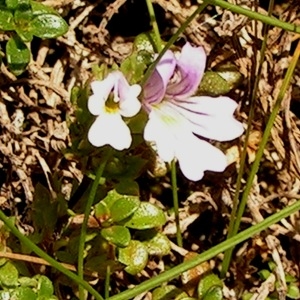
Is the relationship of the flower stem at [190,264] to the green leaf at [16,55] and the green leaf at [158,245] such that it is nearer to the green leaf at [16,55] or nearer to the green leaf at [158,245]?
the green leaf at [158,245]

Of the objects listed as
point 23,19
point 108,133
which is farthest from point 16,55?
point 108,133

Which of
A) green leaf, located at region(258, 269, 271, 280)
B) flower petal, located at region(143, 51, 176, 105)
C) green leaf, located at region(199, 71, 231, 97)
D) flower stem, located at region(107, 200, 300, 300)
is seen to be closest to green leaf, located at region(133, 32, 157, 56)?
green leaf, located at region(199, 71, 231, 97)

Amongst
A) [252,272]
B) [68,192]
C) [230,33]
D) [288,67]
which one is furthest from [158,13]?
[252,272]

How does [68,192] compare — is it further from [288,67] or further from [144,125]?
[288,67]

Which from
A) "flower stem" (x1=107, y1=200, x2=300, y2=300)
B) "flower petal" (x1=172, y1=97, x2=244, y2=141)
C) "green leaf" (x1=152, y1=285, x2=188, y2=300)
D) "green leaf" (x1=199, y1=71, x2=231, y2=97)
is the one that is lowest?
"green leaf" (x1=152, y1=285, x2=188, y2=300)

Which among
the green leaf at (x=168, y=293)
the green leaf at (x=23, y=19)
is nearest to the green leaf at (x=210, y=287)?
the green leaf at (x=168, y=293)

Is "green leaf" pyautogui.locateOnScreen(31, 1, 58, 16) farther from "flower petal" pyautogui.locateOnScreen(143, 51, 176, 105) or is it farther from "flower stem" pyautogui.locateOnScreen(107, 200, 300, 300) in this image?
"flower stem" pyautogui.locateOnScreen(107, 200, 300, 300)
